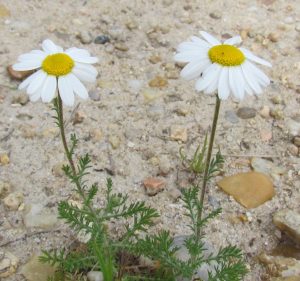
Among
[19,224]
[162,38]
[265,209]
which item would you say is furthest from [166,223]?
[162,38]

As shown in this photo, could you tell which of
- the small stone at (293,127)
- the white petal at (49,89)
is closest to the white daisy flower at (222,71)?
the white petal at (49,89)

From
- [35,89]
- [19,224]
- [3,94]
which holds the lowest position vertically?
Answer: [19,224]

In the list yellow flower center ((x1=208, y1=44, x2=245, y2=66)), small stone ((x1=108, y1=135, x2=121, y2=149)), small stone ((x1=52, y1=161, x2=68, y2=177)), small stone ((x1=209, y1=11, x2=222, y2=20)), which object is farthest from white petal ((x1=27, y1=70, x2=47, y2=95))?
small stone ((x1=209, y1=11, x2=222, y2=20))

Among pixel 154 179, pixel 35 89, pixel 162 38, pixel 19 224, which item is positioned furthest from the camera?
pixel 162 38

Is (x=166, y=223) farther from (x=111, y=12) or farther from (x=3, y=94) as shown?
(x=111, y=12)

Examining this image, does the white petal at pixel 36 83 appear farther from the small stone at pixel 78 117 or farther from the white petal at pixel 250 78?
the small stone at pixel 78 117

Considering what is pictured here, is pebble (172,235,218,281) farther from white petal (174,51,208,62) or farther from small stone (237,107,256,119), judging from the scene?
small stone (237,107,256,119)

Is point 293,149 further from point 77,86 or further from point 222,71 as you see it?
point 77,86
